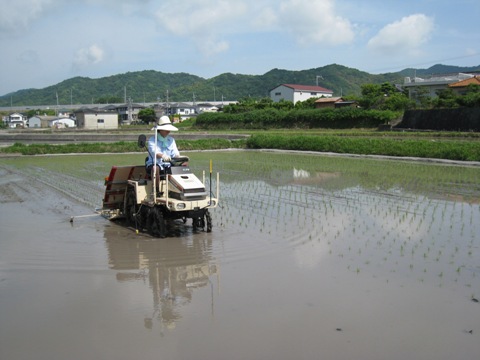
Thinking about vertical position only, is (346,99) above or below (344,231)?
above

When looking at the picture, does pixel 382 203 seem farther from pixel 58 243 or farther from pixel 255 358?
pixel 255 358

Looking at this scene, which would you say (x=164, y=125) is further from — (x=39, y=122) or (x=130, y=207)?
(x=39, y=122)

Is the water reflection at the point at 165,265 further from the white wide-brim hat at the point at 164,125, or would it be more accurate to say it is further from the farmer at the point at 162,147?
the white wide-brim hat at the point at 164,125

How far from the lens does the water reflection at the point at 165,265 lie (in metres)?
4.72

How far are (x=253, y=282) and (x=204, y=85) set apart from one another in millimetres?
131447

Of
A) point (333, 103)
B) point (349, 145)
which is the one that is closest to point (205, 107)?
point (333, 103)

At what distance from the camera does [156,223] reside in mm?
7434

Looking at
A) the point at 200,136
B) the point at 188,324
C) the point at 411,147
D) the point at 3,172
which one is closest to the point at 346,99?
the point at 200,136

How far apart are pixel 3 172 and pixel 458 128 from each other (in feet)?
76.6

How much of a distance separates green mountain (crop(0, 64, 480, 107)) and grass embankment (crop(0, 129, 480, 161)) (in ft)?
210

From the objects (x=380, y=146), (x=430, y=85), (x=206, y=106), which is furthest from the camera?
(x=206, y=106)

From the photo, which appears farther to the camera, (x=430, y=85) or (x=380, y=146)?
(x=430, y=85)

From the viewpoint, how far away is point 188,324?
4.23m

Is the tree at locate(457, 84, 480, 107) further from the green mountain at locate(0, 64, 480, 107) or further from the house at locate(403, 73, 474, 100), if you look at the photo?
the green mountain at locate(0, 64, 480, 107)
